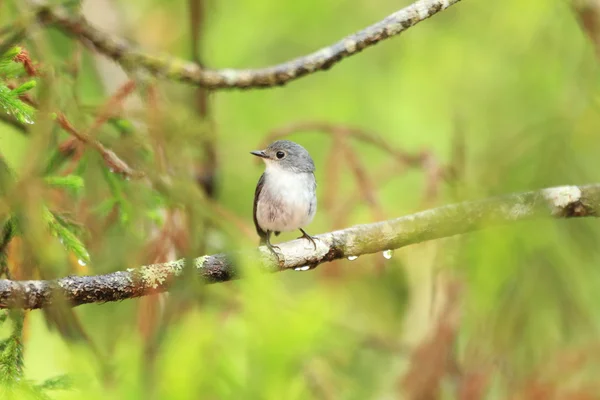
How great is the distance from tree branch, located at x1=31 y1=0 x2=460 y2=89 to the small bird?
1.80 feet

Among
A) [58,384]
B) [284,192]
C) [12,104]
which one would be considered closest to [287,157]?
[284,192]

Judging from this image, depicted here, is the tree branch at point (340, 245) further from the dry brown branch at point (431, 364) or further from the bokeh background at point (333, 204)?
the dry brown branch at point (431, 364)

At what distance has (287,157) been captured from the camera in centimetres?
396

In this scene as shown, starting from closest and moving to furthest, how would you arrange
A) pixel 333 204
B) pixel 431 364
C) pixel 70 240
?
pixel 70 240
pixel 431 364
pixel 333 204

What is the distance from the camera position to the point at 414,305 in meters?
5.77

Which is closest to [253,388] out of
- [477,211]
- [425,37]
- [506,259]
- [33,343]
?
[477,211]

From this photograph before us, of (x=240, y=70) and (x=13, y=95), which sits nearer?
(x=13, y=95)

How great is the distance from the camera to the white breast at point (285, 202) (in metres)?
3.65

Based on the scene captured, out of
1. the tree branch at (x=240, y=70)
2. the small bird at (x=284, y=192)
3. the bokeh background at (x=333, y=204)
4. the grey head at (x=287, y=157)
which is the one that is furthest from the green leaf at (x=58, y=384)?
the grey head at (x=287, y=157)

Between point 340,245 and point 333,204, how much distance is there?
3.67ft

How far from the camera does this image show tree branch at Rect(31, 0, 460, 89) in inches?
112

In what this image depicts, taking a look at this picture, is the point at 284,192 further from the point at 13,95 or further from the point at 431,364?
the point at 13,95

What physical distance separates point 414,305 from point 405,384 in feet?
7.36

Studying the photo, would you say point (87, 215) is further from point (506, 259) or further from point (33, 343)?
point (33, 343)
